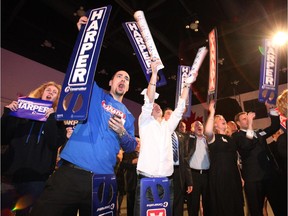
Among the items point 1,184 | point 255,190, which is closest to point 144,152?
point 1,184

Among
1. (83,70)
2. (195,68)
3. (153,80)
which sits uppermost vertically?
(195,68)

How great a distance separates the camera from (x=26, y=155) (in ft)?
7.75

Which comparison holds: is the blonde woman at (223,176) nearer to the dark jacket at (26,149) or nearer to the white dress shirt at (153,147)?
the white dress shirt at (153,147)

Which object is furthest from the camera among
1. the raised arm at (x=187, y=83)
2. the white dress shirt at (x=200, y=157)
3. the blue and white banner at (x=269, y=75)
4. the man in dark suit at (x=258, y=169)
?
the white dress shirt at (x=200, y=157)

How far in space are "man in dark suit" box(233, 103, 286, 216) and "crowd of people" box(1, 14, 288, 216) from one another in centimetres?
1

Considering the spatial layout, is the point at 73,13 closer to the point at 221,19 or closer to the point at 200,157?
the point at 221,19

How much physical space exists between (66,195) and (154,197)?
1090 millimetres

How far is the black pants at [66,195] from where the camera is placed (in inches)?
59.8

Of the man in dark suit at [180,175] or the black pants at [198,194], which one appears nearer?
the man in dark suit at [180,175]

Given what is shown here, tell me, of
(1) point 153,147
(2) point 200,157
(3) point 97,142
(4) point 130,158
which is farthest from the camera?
(4) point 130,158

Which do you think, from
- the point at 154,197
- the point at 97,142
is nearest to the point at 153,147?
the point at 154,197

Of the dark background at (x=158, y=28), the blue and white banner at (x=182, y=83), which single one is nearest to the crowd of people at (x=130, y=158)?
the blue and white banner at (x=182, y=83)

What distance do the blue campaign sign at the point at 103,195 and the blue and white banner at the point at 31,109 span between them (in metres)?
1.09

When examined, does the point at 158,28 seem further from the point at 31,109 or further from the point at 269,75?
the point at 31,109
